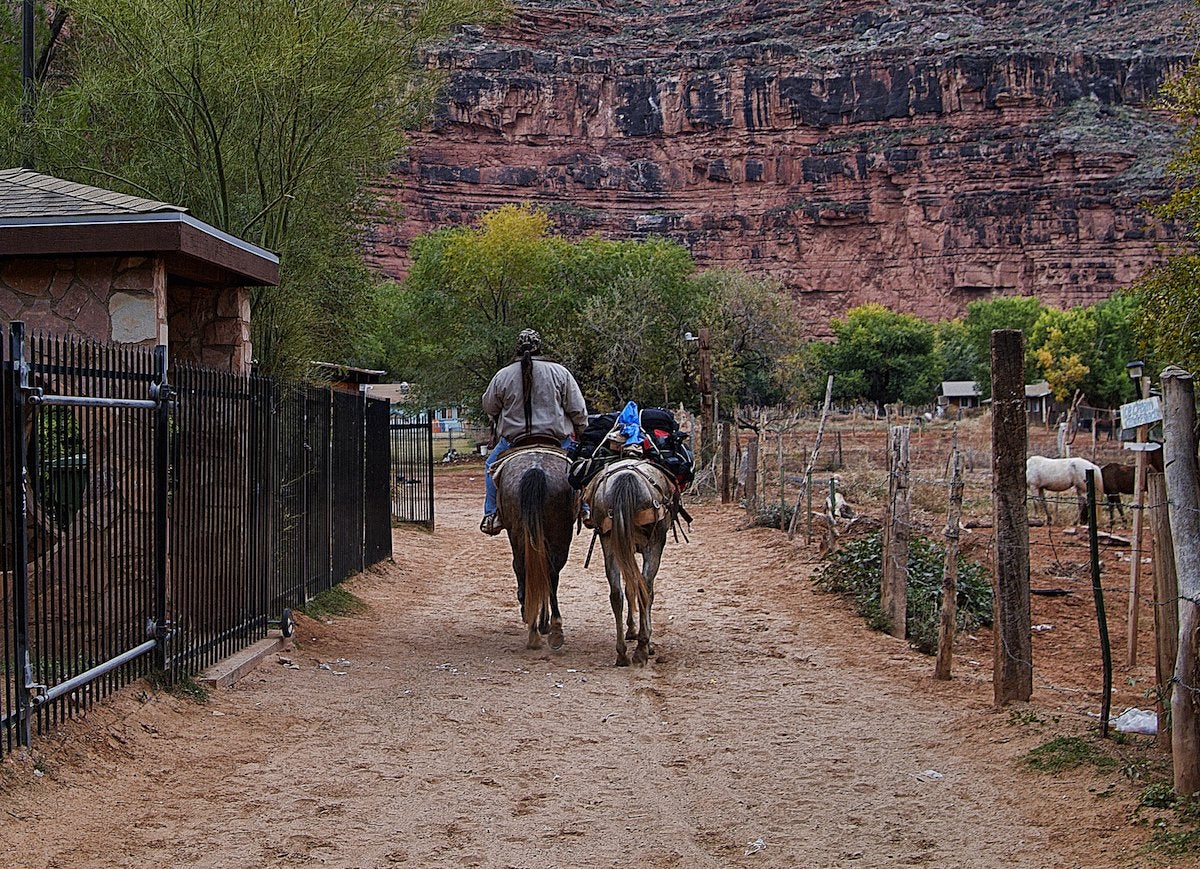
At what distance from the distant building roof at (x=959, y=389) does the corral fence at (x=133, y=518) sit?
267 feet

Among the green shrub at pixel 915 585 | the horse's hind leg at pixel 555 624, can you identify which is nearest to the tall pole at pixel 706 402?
the green shrub at pixel 915 585

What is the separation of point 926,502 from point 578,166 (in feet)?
322

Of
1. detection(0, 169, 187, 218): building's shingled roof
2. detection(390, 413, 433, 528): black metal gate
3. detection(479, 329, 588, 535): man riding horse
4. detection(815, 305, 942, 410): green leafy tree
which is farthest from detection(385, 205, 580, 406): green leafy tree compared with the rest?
detection(815, 305, 942, 410): green leafy tree

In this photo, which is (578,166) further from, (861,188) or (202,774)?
(202,774)

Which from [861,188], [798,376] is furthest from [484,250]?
[861,188]

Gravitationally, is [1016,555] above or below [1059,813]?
above

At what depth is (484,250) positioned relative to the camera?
52.5 metres

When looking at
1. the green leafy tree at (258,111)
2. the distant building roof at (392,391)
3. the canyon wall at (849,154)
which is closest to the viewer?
the green leafy tree at (258,111)

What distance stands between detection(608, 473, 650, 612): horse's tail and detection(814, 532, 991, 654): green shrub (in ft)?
9.30

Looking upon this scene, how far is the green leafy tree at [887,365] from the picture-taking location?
8719cm

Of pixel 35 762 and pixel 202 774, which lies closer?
pixel 35 762

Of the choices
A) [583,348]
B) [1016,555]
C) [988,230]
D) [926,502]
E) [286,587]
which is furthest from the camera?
[988,230]

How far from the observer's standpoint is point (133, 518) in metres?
7.87

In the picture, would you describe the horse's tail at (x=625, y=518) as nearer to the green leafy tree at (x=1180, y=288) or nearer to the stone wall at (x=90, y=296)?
the stone wall at (x=90, y=296)
